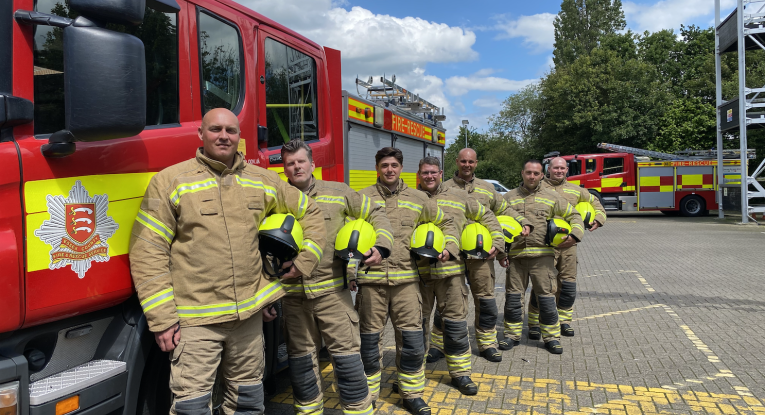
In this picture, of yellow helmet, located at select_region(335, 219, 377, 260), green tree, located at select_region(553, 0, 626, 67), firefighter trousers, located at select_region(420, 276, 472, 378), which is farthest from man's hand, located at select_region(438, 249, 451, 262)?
green tree, located at select_region(553, 0, 626, 67)

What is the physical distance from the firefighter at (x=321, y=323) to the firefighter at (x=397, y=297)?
1.16 feet

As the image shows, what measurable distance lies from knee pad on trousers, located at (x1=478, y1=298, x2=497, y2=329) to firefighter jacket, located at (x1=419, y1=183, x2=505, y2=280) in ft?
1.68

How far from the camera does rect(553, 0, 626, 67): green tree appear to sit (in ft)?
132

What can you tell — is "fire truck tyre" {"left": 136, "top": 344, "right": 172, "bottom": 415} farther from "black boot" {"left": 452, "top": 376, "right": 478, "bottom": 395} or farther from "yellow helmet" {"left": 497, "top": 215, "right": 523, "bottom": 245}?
"yellow helmet" {"left": 497, "top": 215, "right": 523, "bottom": 245}

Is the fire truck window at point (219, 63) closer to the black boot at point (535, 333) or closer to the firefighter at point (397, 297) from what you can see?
the firefighter at point (397, 297)

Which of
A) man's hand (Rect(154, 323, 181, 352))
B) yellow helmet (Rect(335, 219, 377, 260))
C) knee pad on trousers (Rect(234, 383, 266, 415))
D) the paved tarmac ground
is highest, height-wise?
yellow helmet (Rect(335, 219, 377, 260))

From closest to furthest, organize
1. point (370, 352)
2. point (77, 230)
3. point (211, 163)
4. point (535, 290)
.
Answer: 1. point (77, 230)
2. point (211, 163)
3. point (370, 352)
4. point (535, 290)

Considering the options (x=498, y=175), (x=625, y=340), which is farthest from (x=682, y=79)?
(x=625, y=340)

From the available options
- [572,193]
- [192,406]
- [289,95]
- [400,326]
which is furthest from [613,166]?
[192,406]

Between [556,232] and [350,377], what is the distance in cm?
261

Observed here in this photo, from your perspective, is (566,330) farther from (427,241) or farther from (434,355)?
(427,241)

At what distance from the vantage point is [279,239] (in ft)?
8.38

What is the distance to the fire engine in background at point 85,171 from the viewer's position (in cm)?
192

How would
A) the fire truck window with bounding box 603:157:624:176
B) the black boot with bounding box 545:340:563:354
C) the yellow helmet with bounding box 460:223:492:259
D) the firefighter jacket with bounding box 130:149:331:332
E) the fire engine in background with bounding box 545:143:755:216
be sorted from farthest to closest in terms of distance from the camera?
the fire truck window with bounding box 603:157:624:176
the fire engine in background with bounding box 545:143:755:216
the black boot with bounding box 545:340:563:354
the yellow helmet with bounding box 460:223:492:259
the firefighter jacket with bounding box 130:149:331:332
